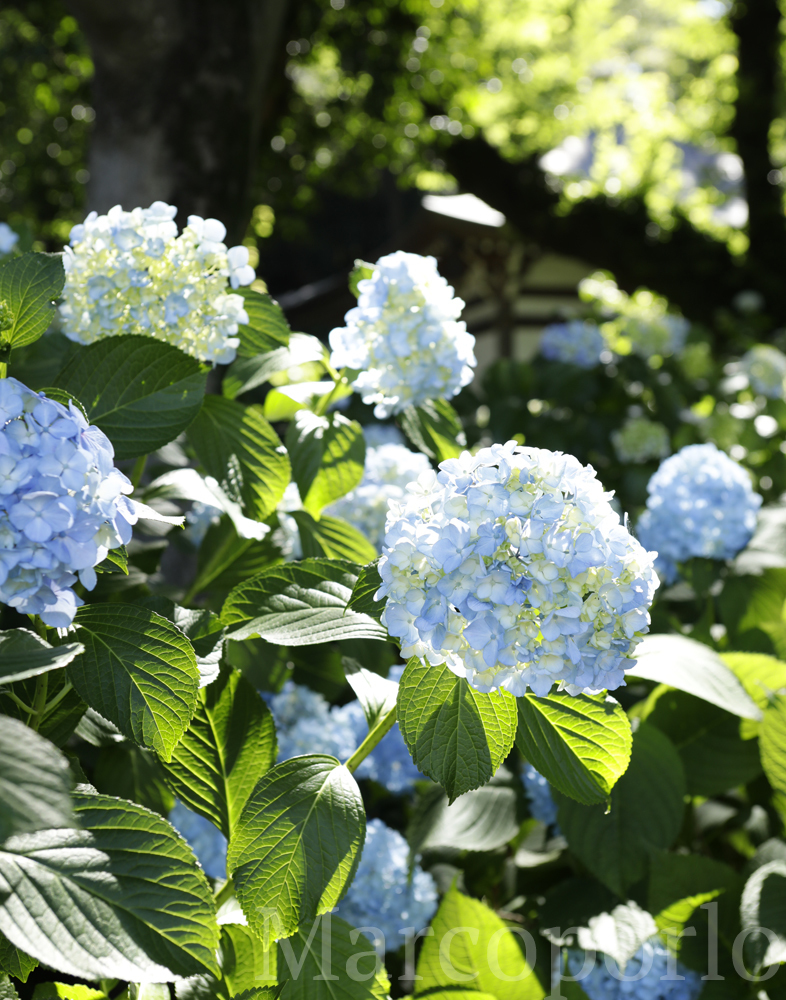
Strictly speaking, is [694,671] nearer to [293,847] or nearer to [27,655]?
[293,847]

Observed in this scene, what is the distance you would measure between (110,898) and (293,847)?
0.16 m

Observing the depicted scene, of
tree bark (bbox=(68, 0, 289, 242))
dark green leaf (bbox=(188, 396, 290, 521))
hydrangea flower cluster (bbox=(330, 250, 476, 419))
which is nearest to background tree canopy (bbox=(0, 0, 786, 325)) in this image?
tree bark (bbox=(68, 0, 289, 242))

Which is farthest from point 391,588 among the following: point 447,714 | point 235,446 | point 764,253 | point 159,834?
point 764,253

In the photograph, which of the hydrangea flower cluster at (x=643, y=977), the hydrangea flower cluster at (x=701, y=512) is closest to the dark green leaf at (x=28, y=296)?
the hydrangea flower cluster at (x=643, y=977)

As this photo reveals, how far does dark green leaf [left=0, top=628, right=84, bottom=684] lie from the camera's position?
0.51m

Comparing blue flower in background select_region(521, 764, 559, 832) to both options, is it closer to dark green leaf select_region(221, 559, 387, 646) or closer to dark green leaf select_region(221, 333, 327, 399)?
dark green leaf select_region(221, 559, 387, 646)

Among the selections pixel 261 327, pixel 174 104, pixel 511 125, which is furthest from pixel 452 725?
pixel 511 125

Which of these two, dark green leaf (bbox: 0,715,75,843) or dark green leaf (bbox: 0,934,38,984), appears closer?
dark green leaf (bbox: 0,715,75,843)

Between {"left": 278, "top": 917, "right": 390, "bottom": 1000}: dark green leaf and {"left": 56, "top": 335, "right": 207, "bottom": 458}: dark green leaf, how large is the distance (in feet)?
1.54

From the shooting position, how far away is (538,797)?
1.14 metres

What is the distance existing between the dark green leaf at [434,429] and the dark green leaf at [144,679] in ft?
1.66

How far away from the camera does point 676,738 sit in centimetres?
117

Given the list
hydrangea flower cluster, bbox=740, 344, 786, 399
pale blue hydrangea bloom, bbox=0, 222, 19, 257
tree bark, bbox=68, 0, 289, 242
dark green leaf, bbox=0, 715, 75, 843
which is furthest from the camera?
hydrangea flower cluster, bbox=740, 344, 786, 399

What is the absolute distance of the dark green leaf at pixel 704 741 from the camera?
43.9 inches
